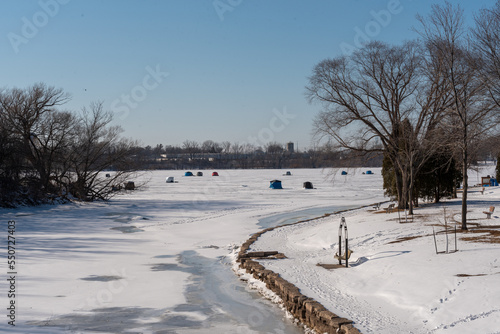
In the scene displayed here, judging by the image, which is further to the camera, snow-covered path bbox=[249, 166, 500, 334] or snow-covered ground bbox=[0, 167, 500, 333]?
snow-covered ground bbox=[0, 167, 500, 333]

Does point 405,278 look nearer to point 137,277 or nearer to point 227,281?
point 227,281

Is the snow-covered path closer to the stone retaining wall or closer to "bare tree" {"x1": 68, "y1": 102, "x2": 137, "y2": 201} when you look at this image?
the stone retaining wall

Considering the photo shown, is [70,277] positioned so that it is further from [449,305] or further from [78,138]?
[78,138]

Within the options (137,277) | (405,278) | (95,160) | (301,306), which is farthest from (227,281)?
(95,160)

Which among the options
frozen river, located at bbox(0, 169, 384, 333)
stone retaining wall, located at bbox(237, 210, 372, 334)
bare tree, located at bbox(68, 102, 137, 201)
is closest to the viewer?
stone retaining wall, located at bbox(237, 210, 372, 334)

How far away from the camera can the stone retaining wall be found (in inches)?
300

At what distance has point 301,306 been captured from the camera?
8.98m

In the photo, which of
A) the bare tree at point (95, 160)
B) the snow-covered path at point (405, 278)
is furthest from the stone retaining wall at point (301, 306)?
the bare tree at point (95, 160)

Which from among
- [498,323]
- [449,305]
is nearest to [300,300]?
[449,305]

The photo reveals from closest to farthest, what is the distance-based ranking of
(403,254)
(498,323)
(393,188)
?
(498,323), (403,254), (393,188)

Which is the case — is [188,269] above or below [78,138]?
below

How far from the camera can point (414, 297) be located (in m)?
8.46

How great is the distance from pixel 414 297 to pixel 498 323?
1.85 meters

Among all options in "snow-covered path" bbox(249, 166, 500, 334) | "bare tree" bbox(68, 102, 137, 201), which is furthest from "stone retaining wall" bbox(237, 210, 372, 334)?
"bare tree" bbox(68, 102, 137, 201)
